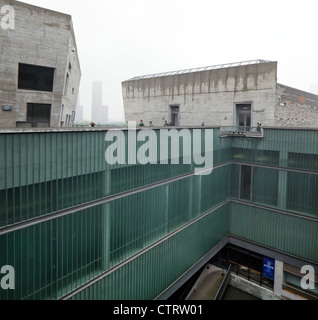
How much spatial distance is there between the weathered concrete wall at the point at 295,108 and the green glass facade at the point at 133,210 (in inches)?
286

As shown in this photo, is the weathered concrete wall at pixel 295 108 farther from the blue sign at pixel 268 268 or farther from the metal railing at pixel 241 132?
the blue sign at pixel 268 268

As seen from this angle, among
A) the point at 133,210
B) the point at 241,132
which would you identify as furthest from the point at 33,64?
the point at 241,132

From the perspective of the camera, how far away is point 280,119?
20562mm

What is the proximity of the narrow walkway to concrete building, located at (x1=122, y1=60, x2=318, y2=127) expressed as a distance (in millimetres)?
12341

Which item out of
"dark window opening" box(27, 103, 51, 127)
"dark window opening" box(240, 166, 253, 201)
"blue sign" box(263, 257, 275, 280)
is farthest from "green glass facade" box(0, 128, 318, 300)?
"dark window opening" box(27, 103, 51, 127)

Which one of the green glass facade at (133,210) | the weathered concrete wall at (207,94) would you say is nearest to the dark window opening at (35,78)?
the green glass facade at (133,210)

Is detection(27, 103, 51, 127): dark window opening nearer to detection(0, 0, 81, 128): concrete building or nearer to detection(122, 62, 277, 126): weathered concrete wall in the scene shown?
detection(0, 0, 81, 128): concrete building

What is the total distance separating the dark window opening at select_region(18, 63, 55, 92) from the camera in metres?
15.3

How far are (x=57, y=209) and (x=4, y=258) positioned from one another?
5.31ft

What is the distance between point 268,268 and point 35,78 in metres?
19.2

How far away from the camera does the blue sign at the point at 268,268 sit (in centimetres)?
1531

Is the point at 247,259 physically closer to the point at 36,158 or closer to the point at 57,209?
the point at 57,209

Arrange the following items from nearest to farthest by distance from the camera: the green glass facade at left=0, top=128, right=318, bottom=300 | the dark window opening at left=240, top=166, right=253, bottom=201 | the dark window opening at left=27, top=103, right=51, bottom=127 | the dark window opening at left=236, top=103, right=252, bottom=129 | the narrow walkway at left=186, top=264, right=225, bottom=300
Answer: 1. the green glass facade at left=0, top=128, right=318, bottom=300
2. the narrow walkway at left=186, top=264, right=225, bottom=300
3. the dark window opening at left=240, top=166, right=253, bottom=201
4. the dark window opening at left=27, top=103, right=51, bottom=127
5. the dark window opening at left=236, top=103, right=252, bottom=129
